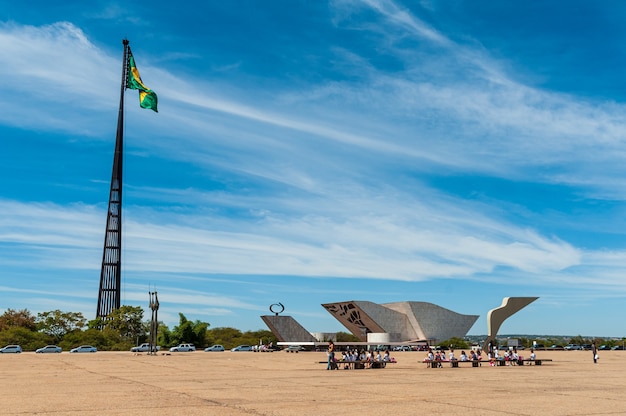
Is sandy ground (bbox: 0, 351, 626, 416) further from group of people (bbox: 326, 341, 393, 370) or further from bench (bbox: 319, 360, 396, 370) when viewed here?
bench (bbox: 319, 360, 396, 370)

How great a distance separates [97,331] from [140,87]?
29975mm

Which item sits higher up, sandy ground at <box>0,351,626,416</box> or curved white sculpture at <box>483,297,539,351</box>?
curved white sculpture at <box>483,297,539,351</box>

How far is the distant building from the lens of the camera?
3423 inches

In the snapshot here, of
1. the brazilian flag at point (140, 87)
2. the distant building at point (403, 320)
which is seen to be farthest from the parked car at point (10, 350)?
the distant building at point (403, 320)

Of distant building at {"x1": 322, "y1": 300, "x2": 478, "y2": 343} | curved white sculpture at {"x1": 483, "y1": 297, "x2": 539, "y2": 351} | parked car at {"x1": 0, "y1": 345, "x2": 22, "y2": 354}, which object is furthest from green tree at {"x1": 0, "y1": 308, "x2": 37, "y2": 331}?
curved white sculpture at {"x1": 483, "y1": 297, "x2": 539, "y2": 351}

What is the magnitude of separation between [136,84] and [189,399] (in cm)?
7128

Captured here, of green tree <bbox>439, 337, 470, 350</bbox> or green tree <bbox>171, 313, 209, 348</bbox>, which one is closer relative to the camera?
green tree <bbox>171, 313, 209, 348</bbox>

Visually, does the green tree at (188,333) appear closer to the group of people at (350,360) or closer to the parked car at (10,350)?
the parked car at (10,350)

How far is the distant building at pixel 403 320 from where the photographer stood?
86.9 meters

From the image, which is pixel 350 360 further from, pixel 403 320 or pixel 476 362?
pixel 403 320

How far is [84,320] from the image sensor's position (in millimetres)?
75938

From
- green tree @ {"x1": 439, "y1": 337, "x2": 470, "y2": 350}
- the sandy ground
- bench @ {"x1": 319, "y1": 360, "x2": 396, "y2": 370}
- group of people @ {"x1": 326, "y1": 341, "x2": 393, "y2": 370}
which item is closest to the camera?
the sandy ground

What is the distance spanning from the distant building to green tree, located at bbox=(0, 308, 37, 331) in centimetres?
3771

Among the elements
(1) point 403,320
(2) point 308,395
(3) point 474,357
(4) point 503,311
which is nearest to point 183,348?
(4) point 503,311
